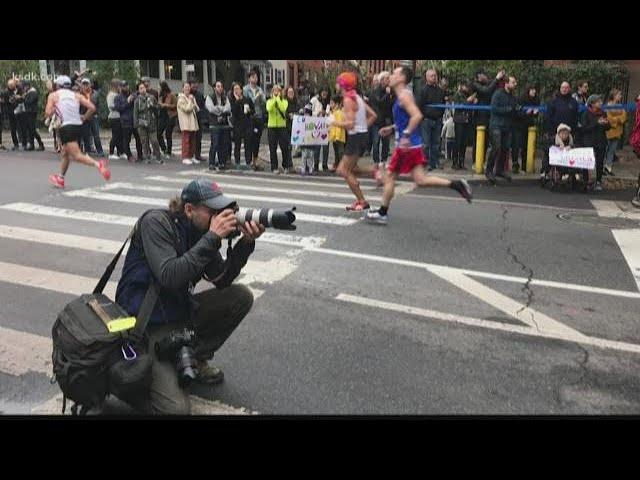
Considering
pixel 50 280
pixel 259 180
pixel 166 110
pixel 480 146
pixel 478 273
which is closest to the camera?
pixel 50 280

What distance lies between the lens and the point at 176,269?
129 inches

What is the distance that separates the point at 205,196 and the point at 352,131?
5.47 m

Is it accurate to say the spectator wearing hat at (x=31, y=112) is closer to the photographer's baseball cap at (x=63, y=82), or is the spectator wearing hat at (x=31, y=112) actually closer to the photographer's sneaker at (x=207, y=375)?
the photographer's baseball cap at (x=63, y=82)

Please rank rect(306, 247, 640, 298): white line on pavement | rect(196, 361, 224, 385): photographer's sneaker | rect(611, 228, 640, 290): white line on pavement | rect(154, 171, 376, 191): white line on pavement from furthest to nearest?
rect(154, 171, 376, 191): white line on pavement → rect(611, 228, 640, 290): white line on pavement → rect(306, 247, 640, 298): white line on pavement → rect(196, 361, 224, 385): photographer's sneaker

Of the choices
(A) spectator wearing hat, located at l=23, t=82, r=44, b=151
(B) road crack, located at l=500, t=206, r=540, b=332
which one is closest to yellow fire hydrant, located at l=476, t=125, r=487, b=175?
(B) road crack, located at l=500, t=206, r=540, b=332

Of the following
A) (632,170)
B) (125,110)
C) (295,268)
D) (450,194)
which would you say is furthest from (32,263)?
(632,170)

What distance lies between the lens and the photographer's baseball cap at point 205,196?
3.43 meters

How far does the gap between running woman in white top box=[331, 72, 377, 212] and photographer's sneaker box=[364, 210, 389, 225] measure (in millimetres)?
605

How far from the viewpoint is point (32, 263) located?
254 inches

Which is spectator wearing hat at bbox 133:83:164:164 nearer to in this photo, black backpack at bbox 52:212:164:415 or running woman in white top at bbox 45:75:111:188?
running woman in white top at bbox 45:75:111:188

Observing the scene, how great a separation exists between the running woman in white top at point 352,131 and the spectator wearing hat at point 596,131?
15.8ft

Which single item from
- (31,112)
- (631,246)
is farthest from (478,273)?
(31,112)

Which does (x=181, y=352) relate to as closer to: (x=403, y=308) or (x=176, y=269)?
(x=176, y=269)

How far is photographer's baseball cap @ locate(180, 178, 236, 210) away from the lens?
3426mm
